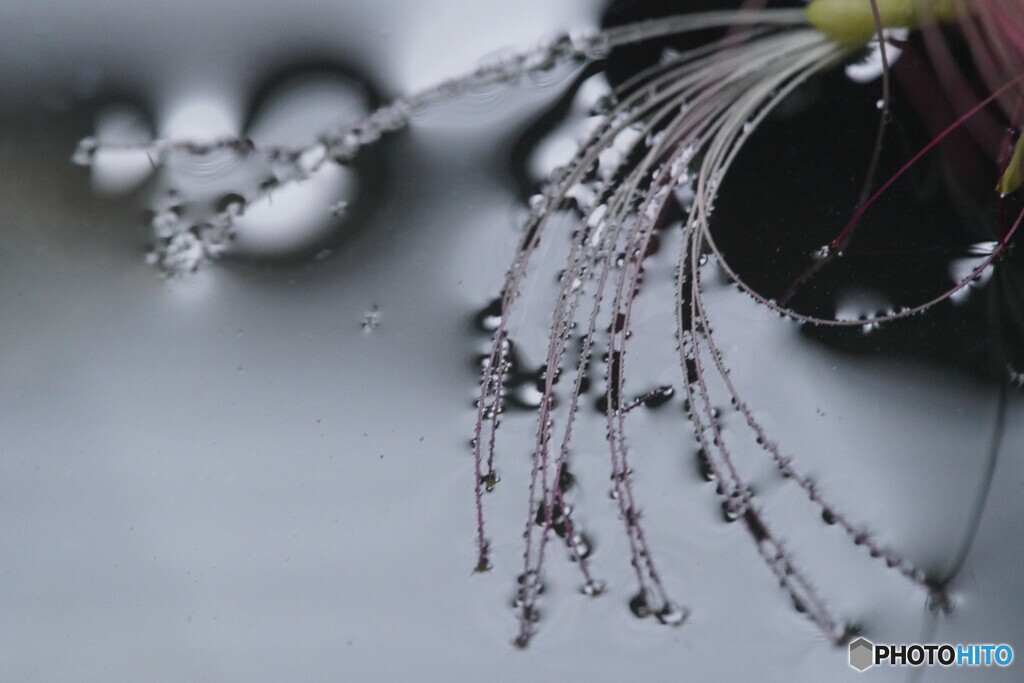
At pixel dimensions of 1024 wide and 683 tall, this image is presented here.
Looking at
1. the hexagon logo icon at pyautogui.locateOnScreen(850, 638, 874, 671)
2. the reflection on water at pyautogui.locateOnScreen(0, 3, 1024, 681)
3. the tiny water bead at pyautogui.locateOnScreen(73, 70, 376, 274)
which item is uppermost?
the tiny water bead at pyautogui.locateOnScreen(73, 70, 376, 274)

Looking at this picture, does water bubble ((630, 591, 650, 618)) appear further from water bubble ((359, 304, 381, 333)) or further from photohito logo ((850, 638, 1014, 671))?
water bubble ((359, 304, 381, 333))

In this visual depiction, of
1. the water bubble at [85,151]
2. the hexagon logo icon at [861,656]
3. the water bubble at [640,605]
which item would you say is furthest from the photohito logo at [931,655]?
the water bubble at [85,151]

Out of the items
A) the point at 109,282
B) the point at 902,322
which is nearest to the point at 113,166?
the point at 109,282

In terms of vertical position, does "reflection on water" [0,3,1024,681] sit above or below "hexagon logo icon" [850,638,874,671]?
above

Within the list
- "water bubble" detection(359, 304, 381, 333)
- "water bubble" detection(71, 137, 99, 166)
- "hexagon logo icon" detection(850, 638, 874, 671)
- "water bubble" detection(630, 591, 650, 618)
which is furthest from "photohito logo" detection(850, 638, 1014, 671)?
"water bubble" detection(71, 137, 99, 166)

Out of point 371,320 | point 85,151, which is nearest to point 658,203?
point 371,320

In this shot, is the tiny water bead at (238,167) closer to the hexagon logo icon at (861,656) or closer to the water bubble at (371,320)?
the water bubble at (371,320)

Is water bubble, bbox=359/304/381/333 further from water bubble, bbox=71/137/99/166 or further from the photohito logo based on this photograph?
the photohito logo
